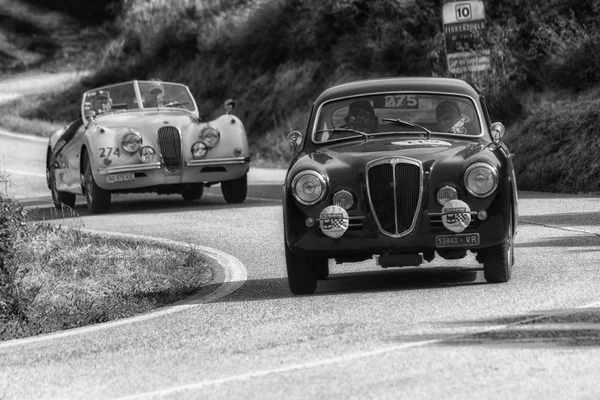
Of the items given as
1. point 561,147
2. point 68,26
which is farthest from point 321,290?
point 68,26

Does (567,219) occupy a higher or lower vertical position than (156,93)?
lower

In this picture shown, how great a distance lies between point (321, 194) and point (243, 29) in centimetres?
2629

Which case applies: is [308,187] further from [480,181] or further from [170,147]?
[170,147]

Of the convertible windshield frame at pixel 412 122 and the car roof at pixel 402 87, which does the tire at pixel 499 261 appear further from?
the car roof at pixel 402 87

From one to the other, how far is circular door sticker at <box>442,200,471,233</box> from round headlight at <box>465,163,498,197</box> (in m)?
0.14

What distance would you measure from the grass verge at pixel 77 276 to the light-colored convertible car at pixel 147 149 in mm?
3036

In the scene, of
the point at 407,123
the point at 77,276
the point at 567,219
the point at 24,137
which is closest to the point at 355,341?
Result: the point at 407,123

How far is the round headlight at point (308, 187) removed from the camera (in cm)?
985

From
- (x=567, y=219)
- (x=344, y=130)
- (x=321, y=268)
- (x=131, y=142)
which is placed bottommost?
(x=567, y=219)

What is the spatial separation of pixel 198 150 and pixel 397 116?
7.62 metres

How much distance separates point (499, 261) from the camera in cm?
985

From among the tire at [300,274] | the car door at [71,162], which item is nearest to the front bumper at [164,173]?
the car door at [71,162]

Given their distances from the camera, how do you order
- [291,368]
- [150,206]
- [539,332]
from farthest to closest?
[150,206], [539,332], [291,368]

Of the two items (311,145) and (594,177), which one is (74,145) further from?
(311,145)
